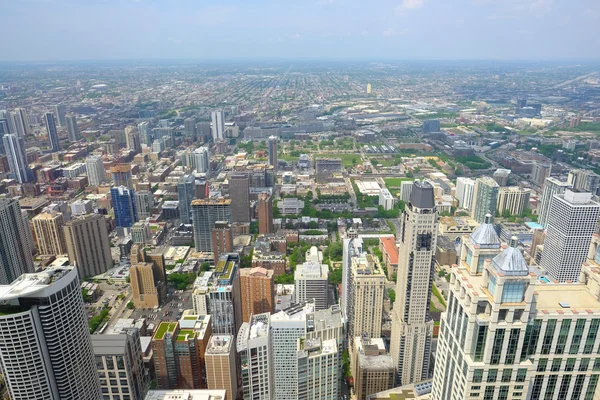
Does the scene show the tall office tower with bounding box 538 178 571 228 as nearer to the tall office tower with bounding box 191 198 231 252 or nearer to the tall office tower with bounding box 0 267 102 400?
the tall office tower with bounding box 191 198 231 252

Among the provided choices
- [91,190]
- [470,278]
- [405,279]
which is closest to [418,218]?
[405,279]

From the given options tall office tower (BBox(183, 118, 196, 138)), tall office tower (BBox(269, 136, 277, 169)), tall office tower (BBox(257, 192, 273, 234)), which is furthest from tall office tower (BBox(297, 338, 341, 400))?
tall office tower (BBox(183, 118, 196, 138))

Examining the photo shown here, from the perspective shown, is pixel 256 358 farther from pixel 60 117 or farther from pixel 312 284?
pixel 60 117

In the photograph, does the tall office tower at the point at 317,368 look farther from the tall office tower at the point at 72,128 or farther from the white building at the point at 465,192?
the tall office tower at the point at 72,128

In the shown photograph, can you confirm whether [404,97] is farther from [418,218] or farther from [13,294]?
[13,294]

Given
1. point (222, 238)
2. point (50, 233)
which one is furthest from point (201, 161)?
point (222, 238)
